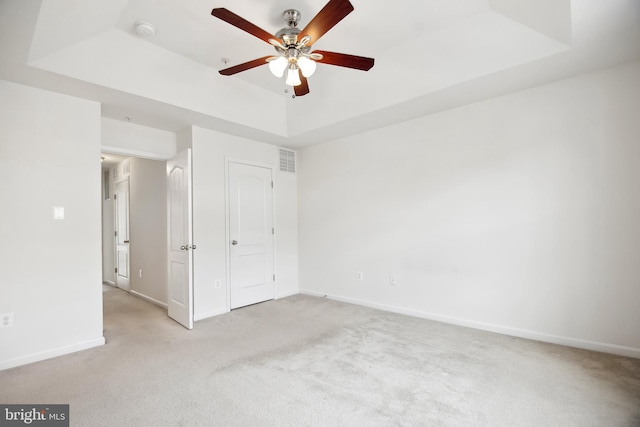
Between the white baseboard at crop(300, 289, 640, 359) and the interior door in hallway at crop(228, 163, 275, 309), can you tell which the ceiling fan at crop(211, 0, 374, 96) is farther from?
the white baseboard at crop(300, 289, 640, 359)

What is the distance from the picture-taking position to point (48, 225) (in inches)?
112

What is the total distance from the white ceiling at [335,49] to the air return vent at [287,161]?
1359mm

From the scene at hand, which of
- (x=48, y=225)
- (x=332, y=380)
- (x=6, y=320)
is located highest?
(x=48, y=225)

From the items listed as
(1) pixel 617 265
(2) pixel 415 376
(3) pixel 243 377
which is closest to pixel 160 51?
(3) pixel 243 377

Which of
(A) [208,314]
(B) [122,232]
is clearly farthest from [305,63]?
(B) [122,232]

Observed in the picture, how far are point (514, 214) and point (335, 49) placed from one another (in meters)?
2.51

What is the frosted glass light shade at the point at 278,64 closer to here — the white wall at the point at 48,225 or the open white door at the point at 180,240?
the open white door at the point at 180,240

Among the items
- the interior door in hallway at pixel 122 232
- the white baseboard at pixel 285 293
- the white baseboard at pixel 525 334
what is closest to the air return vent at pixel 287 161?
the white baseboard at pixel 285 293

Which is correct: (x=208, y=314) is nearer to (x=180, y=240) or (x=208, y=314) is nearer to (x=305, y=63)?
(x=180, y=240)

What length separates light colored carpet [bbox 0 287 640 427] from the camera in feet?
6.21

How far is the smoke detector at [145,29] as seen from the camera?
2.62m

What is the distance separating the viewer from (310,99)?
4.05 metres

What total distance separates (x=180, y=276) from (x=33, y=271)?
4.48 feet

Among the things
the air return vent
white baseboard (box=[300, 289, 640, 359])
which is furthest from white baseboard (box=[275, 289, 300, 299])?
the air return vent
